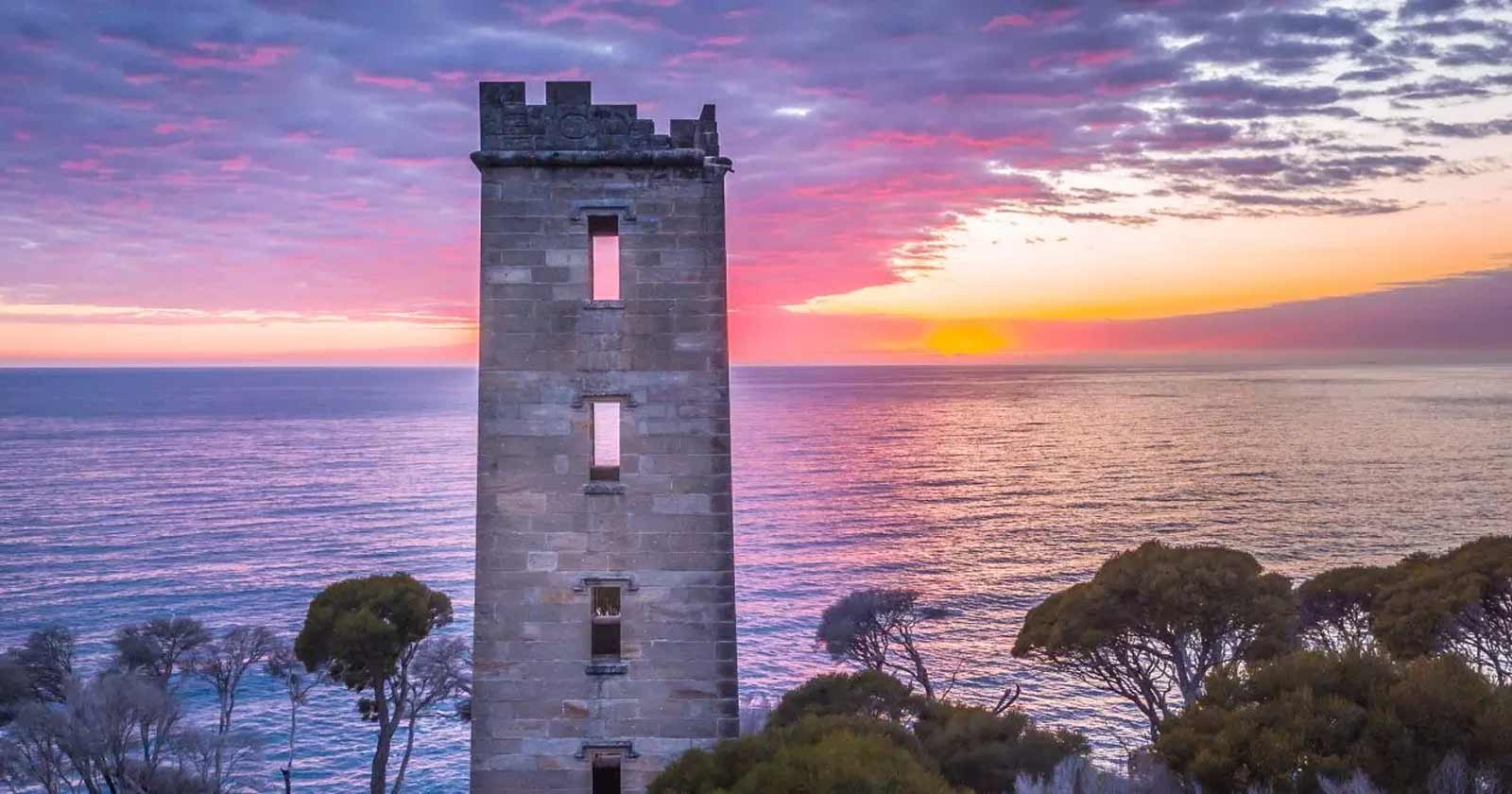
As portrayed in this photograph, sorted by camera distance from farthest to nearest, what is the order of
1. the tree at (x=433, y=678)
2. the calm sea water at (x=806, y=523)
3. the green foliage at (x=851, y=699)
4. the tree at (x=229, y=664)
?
1. the calm sea water at (x=806, y=523)
2. the tree at (x=229, y=664)
3. the tree at (x=433, y=678)
4. the green foliage at (x=851, y=699)

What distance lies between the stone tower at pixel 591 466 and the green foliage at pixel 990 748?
320 inches

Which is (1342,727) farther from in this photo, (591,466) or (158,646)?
(158,646)

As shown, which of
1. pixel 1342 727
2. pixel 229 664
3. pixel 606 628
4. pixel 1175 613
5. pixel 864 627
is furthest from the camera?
pixel 864 627

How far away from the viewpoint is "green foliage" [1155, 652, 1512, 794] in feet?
44.6

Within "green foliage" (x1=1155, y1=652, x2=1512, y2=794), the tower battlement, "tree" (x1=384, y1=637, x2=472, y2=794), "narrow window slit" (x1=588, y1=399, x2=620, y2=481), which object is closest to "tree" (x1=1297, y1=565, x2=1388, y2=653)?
"green foliage" (x1=1155, y1=652, x2=1512, y2=794)

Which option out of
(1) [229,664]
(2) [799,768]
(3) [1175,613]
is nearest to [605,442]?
(1) [229,664]

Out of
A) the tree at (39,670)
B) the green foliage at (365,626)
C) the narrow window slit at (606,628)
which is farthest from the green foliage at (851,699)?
the tree at (39,670)

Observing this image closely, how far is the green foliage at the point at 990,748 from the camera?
20062 millimetres

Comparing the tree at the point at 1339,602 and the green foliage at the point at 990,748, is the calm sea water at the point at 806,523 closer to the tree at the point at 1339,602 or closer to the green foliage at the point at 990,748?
the tree at the point at 1339,602

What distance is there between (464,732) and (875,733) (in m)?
37.2

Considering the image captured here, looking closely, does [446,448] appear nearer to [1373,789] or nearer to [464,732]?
[464,732]

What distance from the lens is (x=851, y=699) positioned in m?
25.8

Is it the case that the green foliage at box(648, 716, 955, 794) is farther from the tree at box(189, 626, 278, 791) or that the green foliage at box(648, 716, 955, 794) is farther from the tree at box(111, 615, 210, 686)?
the tree at box(111, 615, 210, 686)

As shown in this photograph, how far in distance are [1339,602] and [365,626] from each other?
33873 millimetres
